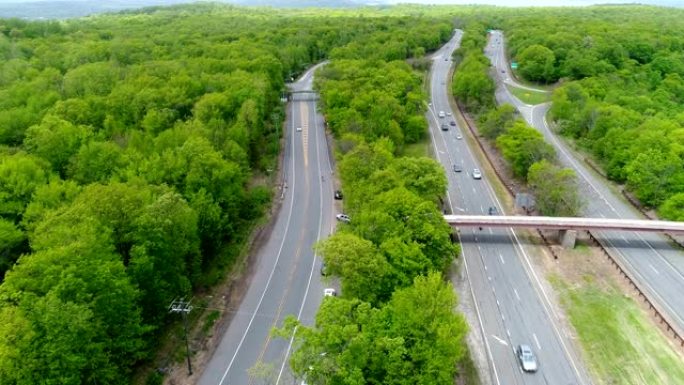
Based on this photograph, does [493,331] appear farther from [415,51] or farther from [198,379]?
[415,51]

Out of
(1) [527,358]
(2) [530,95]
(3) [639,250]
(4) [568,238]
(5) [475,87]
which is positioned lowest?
(3) [639,250]

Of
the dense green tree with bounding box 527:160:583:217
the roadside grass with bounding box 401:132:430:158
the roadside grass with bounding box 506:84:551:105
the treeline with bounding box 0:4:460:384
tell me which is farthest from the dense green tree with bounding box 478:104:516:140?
the treeline with bounding box 0:4:460:384

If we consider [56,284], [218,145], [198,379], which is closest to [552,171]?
[218,145]

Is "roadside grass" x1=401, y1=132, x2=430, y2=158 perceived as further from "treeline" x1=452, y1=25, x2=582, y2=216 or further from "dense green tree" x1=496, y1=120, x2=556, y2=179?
"dense green tree" x1=496, y1=120, x2=556, y2=179

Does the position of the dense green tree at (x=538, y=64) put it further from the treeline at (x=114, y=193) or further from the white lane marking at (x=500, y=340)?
the white lane marking at (x=500, y=340)

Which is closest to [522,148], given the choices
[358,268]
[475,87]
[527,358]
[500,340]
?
[475,87]

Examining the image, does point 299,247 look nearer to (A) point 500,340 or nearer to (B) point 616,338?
(A) point 500,340
